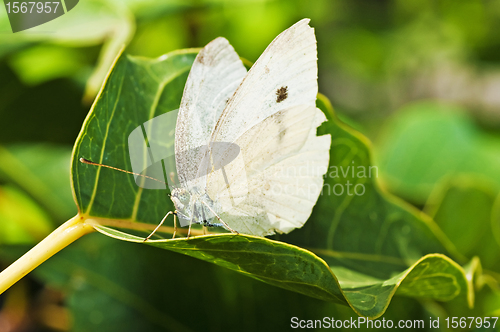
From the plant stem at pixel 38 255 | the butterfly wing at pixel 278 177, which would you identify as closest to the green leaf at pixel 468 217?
the butterfly wing at pixel 278 177

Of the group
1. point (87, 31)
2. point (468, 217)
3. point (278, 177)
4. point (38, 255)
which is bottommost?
point (468, 217)

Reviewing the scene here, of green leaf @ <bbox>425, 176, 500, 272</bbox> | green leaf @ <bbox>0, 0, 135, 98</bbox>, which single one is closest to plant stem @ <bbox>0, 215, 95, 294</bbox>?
green leaf @ <bbox>0, 0, 135, 98</bbox>

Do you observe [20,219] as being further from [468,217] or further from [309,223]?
[468,217]

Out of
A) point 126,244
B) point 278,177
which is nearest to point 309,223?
point 278,177

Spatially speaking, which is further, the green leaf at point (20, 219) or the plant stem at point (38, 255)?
the green leaf at point (20, 219)

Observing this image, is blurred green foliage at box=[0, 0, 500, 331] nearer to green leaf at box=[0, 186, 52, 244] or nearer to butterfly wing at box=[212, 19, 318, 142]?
green leaf at box=[0, 186, 52, 244]

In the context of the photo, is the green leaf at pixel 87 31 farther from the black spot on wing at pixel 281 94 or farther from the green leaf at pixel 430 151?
the green leaf at pixel 430 151

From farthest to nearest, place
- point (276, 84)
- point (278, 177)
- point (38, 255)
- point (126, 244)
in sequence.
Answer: point (126, 244) < point (278, 177) < point (276, 84) < point (38, 255)

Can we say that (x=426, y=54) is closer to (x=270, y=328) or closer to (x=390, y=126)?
(x=390, y=126)
